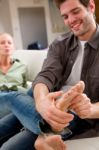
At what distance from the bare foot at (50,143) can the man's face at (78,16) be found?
0.50 meters

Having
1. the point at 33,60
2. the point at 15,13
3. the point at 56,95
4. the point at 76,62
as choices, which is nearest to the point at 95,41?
the point at 76,62

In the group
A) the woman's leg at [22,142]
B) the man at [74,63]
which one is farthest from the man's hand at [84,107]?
the woman's leg at [22,142]

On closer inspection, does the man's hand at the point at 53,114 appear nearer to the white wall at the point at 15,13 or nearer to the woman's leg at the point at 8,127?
the woman's leg at the point at 8,127

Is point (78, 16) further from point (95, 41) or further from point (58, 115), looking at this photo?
point (58, 115)

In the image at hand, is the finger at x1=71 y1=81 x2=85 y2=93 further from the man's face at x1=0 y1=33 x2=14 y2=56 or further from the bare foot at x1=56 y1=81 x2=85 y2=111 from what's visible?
the man's face at x1=0 y1=33 x2=14 y2=56

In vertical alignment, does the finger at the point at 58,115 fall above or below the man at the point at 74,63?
below

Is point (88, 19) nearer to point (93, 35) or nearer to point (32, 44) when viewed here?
point (93, 35)

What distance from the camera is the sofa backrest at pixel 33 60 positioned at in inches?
90.9

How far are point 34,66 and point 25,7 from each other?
222 centimetres

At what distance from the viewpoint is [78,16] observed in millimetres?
1275

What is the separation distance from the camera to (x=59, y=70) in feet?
4.49

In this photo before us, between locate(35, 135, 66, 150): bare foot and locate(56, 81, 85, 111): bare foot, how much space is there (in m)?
0.12

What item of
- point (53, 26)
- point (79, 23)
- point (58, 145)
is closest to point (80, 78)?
point (79, 23)

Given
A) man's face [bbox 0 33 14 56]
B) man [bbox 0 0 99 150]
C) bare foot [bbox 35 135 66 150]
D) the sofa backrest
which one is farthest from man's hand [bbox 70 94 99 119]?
man's face [bbox 0 33 14 56]
